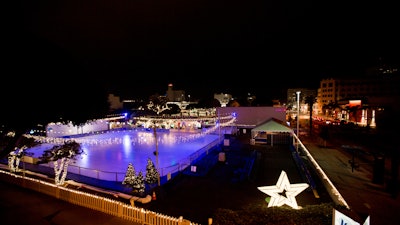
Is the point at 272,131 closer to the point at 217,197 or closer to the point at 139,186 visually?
the point at 217,197

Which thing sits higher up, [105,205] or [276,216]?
[276,216]

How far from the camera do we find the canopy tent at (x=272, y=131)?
56.5ft

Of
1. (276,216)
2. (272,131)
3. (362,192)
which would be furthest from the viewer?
(272,131)

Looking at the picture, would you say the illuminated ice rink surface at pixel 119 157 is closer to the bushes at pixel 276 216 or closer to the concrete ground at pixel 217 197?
the concrete ground at pixel 217 197

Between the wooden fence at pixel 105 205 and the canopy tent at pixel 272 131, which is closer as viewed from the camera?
the wooden fence at pixel 105 205

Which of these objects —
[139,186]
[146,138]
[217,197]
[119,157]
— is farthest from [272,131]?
[146,138]

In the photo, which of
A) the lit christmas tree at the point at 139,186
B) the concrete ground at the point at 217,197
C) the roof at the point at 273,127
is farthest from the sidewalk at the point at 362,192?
the lit christmas tree at the point at 139,186

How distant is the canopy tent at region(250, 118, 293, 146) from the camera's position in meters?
17.2

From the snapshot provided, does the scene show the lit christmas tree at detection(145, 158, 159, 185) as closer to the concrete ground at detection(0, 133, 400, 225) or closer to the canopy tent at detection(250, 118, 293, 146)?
the concrete ground at detection(0, 133, 400, 225)

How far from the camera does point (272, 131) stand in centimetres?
1734

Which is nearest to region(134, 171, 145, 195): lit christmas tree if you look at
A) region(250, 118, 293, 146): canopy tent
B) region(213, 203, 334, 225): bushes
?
region(213, 203, 334, 225): bushes

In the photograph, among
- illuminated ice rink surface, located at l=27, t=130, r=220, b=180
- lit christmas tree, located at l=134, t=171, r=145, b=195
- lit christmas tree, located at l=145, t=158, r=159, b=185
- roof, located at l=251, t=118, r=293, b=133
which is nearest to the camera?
lit christmas tree, located at l=134, t=171, r=145, b=195

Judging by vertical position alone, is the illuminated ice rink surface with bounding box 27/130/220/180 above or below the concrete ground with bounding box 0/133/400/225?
below

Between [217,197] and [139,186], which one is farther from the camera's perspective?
[139,186]
